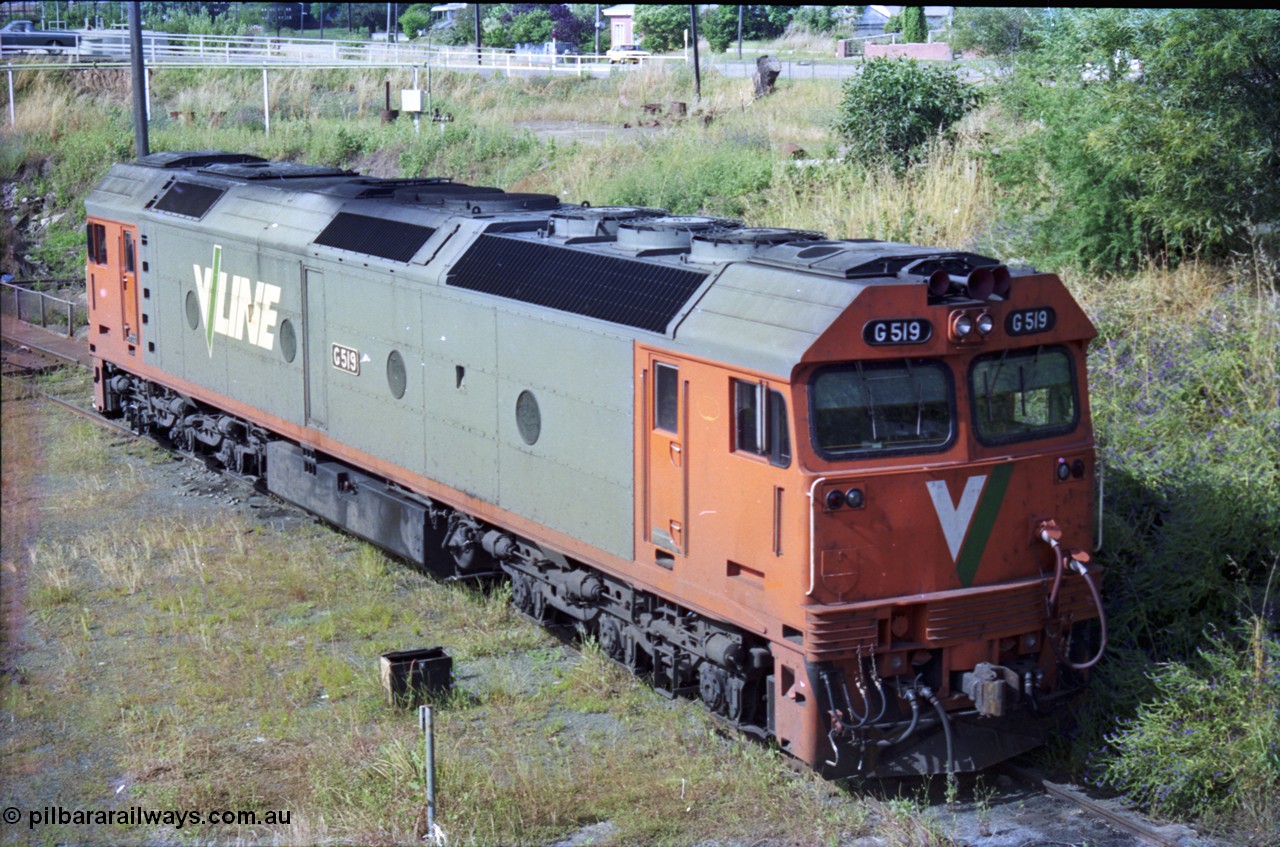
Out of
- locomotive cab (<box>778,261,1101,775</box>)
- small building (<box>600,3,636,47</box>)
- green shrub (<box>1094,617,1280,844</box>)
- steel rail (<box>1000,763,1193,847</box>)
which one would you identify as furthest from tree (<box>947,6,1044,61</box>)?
small building (<box>600,3,636,47</box>)

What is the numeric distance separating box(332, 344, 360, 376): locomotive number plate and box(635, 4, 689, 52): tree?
39.3m

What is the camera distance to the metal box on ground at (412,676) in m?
10.1

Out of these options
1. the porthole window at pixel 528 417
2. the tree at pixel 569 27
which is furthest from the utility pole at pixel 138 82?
the tree at pixel 569 27

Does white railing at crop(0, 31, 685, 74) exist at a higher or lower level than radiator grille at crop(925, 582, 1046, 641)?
higher

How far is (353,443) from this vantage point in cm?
1352

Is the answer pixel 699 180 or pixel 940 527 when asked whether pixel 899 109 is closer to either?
pixel 699 180

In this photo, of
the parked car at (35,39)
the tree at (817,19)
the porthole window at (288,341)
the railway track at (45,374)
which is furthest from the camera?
the tree at (817,19)

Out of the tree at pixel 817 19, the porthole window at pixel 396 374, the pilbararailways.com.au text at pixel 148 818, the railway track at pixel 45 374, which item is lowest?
the pilbararailways.com.au text at pixel 148 818

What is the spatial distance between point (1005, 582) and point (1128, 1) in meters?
6.16

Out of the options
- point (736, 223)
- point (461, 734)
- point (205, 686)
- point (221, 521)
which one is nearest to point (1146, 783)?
point (461, 734)

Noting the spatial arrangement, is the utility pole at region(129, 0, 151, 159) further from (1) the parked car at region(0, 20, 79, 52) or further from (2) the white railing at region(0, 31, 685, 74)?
(1) the parked car at region(0, 20, 79, 52)

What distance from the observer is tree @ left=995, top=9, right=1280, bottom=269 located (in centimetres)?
1360

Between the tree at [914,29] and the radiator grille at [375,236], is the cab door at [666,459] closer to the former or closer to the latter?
the radiator grille at [375,236]

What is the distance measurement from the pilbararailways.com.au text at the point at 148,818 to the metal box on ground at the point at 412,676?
1.77 meters
